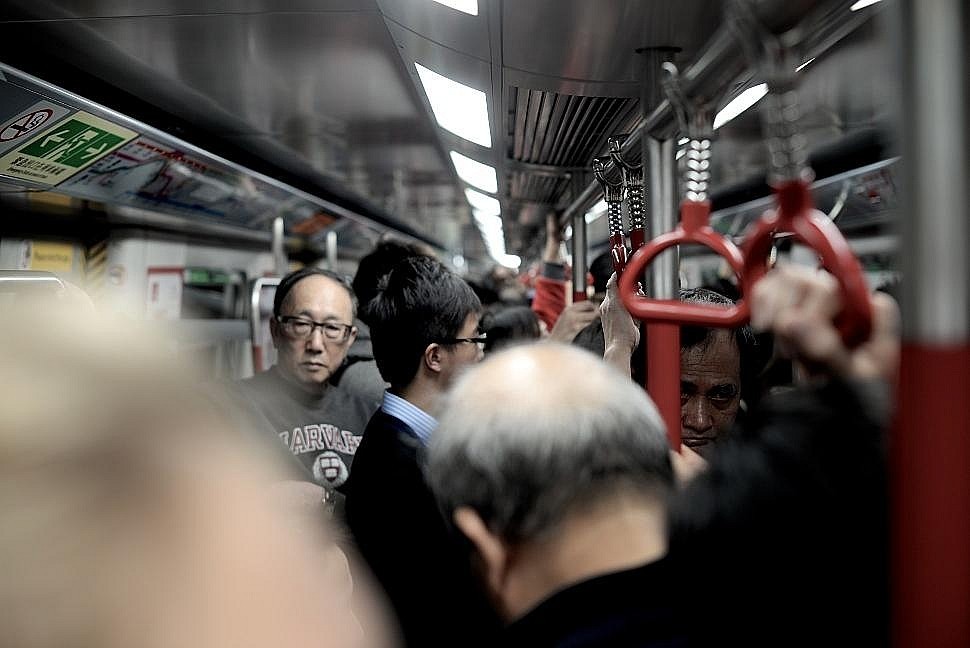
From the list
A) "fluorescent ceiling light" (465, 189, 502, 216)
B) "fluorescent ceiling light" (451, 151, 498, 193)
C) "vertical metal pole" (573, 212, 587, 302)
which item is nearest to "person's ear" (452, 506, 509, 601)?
"vertical metal pole" (573, 212, 587, 302)

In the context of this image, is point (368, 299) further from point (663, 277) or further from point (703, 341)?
point (663, 277)

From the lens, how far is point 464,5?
1.47 metres

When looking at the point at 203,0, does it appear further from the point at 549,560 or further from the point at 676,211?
the point at 549,560

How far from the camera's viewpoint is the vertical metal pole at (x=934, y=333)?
0.52 m

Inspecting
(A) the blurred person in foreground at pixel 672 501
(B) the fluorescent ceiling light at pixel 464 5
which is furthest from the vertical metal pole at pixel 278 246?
(A) the blurred person in foreground at pixel 672 501

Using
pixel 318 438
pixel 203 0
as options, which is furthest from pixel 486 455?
pixel 318 438

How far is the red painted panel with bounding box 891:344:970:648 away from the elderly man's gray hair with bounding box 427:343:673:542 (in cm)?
30

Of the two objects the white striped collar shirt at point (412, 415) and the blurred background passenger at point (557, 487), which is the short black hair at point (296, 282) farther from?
the blurred background passenger at point (557, 487)

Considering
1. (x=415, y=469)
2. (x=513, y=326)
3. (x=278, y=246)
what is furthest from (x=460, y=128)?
(x=278, y=246)

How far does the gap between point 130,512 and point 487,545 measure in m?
0.40

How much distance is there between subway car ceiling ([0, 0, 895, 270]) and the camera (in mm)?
1443

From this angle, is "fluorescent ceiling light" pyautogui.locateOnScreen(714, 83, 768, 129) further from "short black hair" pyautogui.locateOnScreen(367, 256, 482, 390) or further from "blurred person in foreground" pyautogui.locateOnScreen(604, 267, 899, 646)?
"blurred person in foreground" pyautogui.locateOnScreen(604, 267, 899, 646)

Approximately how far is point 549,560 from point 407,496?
2.50 feet

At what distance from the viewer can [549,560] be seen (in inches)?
32.7
